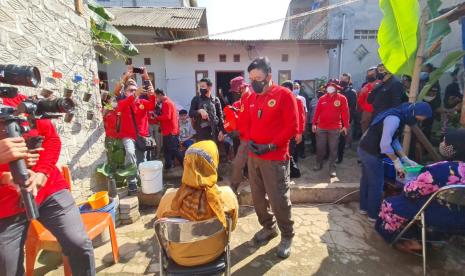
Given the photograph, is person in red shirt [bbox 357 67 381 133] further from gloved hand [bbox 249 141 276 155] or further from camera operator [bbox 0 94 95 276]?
camera operator [bbox 0 94 95 276]

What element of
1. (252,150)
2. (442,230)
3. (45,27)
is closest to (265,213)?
(252,150)

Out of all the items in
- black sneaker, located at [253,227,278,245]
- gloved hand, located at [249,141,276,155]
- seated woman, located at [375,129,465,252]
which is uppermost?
gloved hand, located at [249,141,276,155]

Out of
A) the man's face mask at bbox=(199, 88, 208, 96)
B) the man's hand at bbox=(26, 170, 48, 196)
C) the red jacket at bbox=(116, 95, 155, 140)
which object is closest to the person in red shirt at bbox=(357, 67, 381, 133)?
the man's face mask at bbox=(199, 88, 208, 96)

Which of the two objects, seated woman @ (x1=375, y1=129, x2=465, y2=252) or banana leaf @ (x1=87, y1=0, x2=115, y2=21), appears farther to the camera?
banana leaf @ (x1=87, y1=0, x2=115, y2=21)

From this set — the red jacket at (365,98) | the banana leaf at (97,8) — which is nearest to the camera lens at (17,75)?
the banana leaf at (97,8)

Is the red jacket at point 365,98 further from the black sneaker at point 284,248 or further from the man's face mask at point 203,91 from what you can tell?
the black sneaker at point 284,248

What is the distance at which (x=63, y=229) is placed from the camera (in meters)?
1.85

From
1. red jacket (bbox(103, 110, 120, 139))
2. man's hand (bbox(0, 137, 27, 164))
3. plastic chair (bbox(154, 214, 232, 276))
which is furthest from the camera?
red jacket (bbox(103, 110, 120, 139))

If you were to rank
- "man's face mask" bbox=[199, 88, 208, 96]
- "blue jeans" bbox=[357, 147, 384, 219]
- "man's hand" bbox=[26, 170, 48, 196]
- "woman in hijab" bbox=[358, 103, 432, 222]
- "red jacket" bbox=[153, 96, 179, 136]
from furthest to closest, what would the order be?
"red jacket" bbox=[153, 96, 179, 136] → "man's face mask" bbox=[199, 88, 208, 96] → "blue jeans" bbox=[357, 147, 384, 219] → "woman in hijab" bbox=[358, 103, 432, 222] → "man's hand" bbox=[26, 170, 48, 196]

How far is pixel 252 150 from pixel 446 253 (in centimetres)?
241

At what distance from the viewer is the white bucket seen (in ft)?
12.9

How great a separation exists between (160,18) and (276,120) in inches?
300

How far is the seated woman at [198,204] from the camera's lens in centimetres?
183

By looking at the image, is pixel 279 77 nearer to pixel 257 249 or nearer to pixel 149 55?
pixel 149 55
